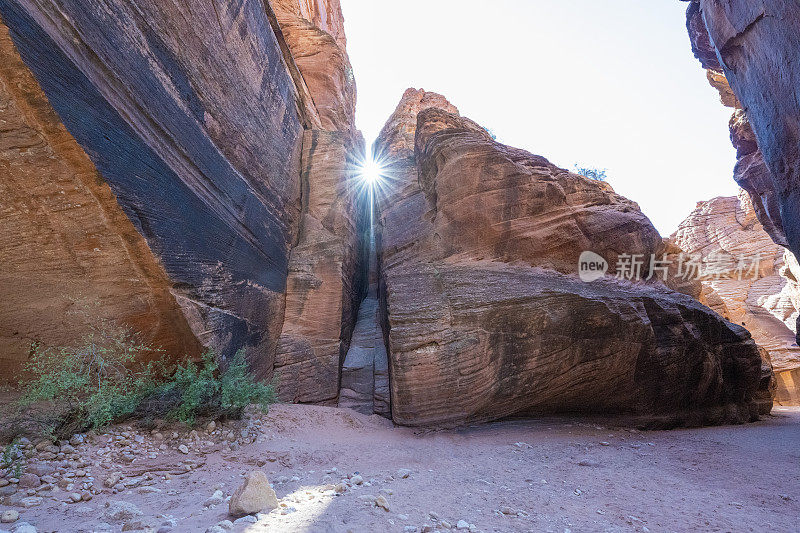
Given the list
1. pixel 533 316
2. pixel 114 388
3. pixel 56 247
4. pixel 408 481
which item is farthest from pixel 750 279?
pixel 56 247

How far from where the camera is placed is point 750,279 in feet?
106

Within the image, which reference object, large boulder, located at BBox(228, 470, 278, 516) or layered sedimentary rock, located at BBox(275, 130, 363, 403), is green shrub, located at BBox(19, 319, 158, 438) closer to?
large boulder, located at BBox(228, 470, 278, 516)

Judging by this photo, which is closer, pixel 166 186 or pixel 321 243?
pixel 166 186

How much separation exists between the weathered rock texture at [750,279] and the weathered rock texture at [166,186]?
20.8 m

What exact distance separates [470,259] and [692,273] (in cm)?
1242

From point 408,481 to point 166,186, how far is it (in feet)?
19.0

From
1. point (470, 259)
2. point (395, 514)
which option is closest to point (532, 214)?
point (470, 259)

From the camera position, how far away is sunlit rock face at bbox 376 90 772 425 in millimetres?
7988

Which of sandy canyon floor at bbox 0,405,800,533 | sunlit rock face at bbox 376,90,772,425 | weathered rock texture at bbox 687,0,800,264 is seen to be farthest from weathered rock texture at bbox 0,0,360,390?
weathered rock texture at bbox 687,0,800,264

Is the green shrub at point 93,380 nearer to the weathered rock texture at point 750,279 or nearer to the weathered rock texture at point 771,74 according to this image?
the weathered rock texture at point 771,74

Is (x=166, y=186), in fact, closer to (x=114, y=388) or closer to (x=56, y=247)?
(x=56, y=247)

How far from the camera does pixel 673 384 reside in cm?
902

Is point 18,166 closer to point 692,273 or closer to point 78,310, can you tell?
point 78,310

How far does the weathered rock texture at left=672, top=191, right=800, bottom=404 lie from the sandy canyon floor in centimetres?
1717
